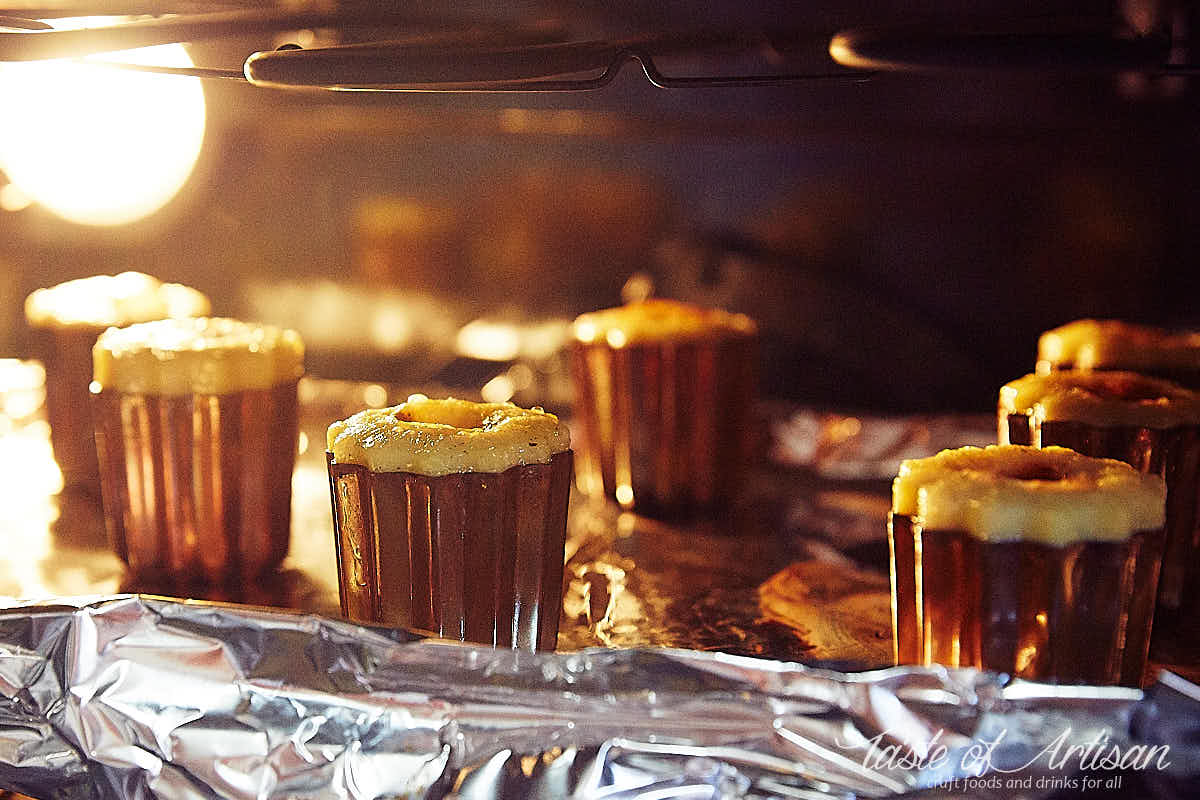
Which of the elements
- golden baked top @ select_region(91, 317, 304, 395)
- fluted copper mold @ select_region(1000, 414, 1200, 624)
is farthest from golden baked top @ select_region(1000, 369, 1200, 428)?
golden baked top @ select_region(91, 317, 304, 395)

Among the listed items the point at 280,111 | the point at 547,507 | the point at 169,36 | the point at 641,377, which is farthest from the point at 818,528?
the point at 280,111

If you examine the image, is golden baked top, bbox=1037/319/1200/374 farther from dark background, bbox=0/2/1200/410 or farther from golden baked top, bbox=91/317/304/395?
golden baked top, bbox=91/317/304/395

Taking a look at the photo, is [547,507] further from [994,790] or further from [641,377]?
[641,377]

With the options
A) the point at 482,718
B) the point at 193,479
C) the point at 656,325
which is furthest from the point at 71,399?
the point at 482,718

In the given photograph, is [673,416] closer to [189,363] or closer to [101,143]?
[189,363]

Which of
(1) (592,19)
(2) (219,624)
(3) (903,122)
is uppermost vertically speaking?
(1) (592,19)

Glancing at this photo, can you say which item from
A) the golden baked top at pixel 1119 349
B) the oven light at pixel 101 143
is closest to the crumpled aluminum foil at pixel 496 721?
the golden baked top at pixel 1119 349

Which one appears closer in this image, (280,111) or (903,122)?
(903,122)
